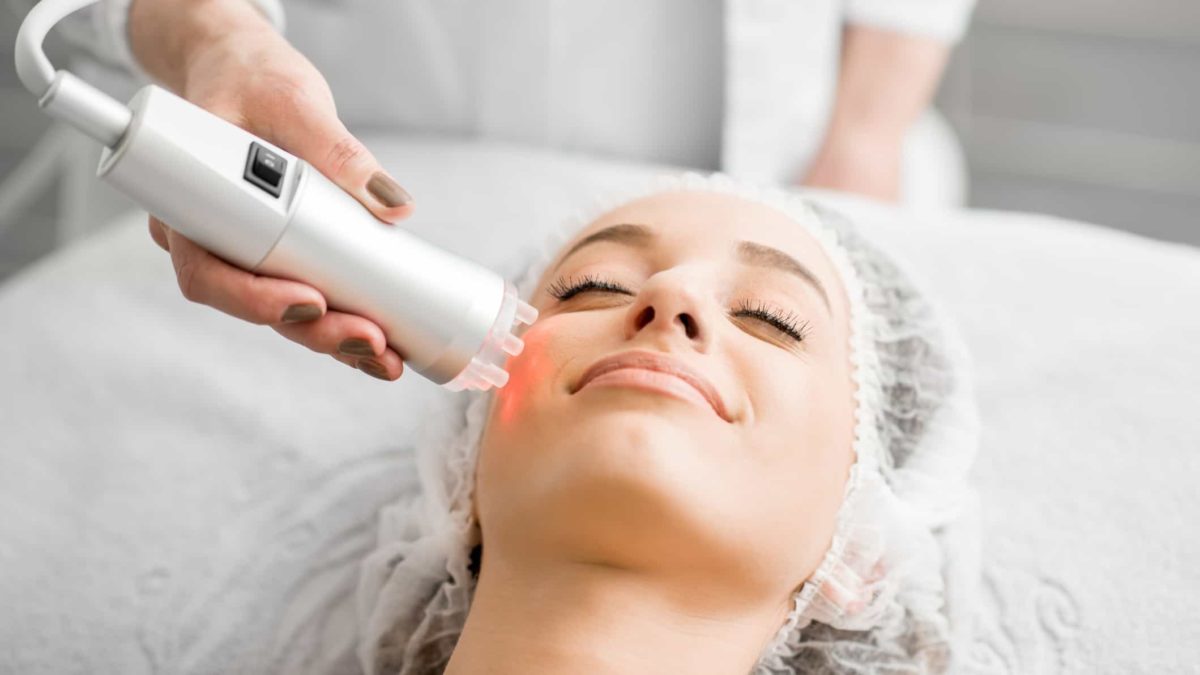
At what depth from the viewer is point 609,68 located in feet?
5.61

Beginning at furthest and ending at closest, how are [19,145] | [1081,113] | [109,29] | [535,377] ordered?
[1081,113], [19,145], [109,29], [535,377]

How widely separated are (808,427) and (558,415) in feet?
0.69

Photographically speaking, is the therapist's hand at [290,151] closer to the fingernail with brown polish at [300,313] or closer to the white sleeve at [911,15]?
the fingernail with brown polish at [300,313]

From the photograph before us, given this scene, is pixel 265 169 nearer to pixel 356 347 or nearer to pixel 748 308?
pixel 356 347

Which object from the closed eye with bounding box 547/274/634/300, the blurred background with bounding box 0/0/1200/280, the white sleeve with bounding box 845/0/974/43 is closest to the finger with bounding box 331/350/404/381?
the closed eye with bounding box 547/274/634/300

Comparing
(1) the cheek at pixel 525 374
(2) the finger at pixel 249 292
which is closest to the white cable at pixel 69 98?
(2) the finger at pixel 249 292

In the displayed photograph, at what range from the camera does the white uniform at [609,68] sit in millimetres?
1666

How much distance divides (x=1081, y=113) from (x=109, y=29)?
2022mm

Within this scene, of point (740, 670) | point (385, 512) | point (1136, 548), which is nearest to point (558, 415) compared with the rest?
point (740, 670)

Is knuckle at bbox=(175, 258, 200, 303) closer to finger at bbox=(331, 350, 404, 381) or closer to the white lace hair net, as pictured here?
finger at bbox=(331, 350, 404, 381)

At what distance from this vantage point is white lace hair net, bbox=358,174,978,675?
1028 mm

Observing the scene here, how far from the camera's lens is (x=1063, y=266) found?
153cm

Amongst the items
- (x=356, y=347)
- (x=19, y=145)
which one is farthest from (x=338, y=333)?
(x=19, y=145)

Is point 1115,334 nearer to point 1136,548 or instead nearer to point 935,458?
point 1136,548
